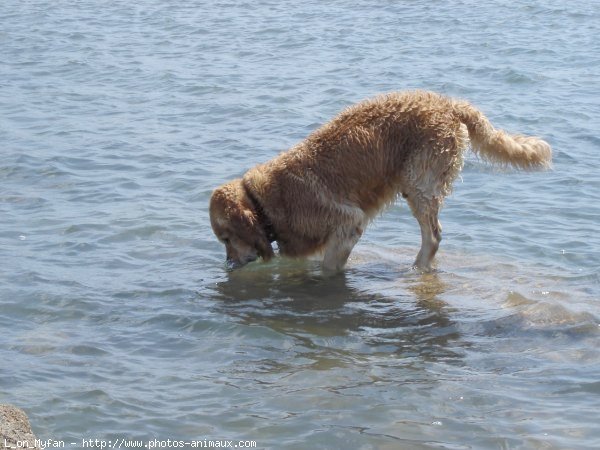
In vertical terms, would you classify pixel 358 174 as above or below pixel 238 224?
above

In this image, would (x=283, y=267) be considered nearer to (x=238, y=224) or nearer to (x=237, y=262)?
(x=237, y=262)

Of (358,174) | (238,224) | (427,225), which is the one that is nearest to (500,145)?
(427,225)

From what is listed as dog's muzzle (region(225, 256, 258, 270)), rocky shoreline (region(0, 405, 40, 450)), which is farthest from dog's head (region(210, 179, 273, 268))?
rocky shoreline (region(0, 405, 40, 450))

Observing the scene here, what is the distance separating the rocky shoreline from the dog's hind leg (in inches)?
157

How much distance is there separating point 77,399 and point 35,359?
77 cm

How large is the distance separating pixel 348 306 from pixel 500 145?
180 centimetres

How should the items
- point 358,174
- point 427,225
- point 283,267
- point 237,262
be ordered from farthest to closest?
point 283,267 → point 237,262 → point 427,225 → point 358,174

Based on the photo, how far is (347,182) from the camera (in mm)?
8008

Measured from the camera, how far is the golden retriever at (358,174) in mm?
7895

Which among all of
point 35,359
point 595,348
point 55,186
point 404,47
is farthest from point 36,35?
point 595,348

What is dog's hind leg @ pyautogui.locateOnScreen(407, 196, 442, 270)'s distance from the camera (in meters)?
8.10

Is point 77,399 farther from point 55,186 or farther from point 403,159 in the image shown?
point 55,186

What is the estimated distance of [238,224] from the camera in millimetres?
8078

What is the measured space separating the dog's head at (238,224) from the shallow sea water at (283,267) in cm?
27
